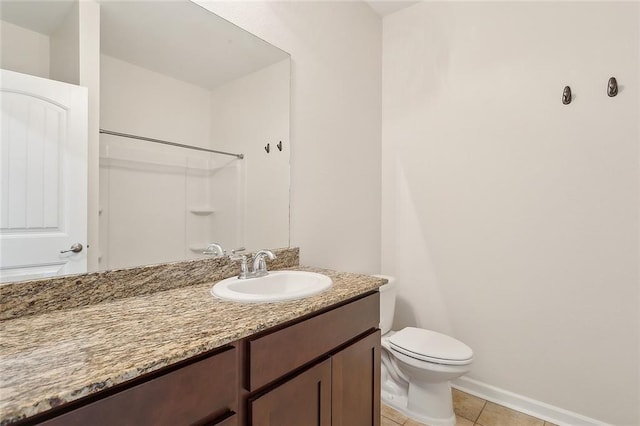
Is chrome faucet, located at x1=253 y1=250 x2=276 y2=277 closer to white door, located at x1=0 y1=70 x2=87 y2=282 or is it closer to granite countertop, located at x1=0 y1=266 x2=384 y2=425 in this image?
granite countertop, located at x1=0 y1=266 x2=384 y2=425

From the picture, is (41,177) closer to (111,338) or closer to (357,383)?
(111,338)

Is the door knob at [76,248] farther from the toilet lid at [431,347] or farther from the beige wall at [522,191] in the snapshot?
the beige wall at [522,191]

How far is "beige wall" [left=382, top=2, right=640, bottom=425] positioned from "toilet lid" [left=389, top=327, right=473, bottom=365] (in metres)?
0.34

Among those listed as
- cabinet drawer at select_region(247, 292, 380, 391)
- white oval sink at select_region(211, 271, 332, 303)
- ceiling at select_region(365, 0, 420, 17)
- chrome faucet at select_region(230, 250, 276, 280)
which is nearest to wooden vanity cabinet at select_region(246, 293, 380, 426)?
cabinet drawer at select_region(247, 292, 380, 391)

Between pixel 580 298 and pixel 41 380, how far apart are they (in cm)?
210

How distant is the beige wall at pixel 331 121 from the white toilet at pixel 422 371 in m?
0.46

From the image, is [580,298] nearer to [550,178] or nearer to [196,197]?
[550,178]

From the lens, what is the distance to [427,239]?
2.11 m

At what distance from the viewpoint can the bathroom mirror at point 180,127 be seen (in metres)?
1.05

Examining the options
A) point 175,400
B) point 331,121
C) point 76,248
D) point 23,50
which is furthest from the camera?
point 331,121

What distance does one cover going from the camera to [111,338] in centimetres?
71

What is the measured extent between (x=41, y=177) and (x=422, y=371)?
1707 mm

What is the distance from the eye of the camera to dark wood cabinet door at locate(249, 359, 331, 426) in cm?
83

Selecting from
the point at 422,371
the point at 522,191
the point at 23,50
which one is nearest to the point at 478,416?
the point at 422,371
